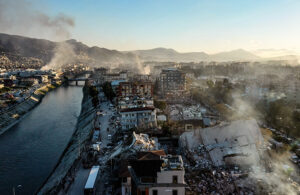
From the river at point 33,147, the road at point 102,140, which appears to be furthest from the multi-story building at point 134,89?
the river at point 33,147

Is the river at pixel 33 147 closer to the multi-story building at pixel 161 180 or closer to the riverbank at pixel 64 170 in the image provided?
the riverbank at pixel 64 170

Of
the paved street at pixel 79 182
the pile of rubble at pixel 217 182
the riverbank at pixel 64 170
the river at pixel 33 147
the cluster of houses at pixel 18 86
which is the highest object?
the cluster of houses at pixel 18 86

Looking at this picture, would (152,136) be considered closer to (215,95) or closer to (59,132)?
(59,132)

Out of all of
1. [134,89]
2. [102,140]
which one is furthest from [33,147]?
[134,89]

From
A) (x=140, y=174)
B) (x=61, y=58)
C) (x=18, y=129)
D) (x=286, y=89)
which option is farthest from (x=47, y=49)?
(x=140, y=174)

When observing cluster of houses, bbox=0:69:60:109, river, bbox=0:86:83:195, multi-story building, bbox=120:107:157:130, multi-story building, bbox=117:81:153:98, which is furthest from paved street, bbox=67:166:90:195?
cluster of houses, bbox=0:69:60:109

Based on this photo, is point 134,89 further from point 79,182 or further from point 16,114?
point 79,182
